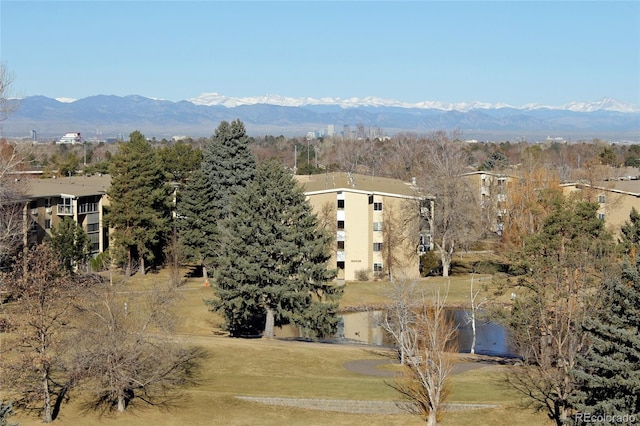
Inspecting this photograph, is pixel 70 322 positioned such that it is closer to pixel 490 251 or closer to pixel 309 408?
pixel 309 408

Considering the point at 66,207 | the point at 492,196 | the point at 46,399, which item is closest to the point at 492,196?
the point at 492,196

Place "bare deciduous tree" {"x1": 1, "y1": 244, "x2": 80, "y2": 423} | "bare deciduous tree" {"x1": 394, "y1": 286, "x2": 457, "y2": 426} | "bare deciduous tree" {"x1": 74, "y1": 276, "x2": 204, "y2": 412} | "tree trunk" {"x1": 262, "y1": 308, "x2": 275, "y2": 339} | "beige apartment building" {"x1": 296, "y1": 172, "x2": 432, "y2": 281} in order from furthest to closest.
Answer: "beige apartment building" {"x1": 296, "y1": 172, "x2": 432, "y2": 281}
"tree trunk" {"x1": 262, "y1": 308, "x2": 275, "y2": 339}
"bare deciduous tree" {"x1": 394, "y1": 286, "x2": 457, "y2": 426}
"bare deciduous tree" {"x1": 74, "y1": 276, "x2": 204, "y2": 412}
"bare deciduous tree" {"x1": 1, "y1": 244, "x2": 80, "y2": 423}

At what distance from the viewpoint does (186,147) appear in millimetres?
74000

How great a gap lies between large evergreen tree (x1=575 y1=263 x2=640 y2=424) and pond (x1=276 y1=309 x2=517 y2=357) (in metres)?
16.5

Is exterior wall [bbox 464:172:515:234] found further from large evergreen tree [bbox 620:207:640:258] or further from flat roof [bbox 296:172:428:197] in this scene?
large evergreen tree [bbox 620:207:640:258]

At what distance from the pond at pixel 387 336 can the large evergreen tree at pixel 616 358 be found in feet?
54.1

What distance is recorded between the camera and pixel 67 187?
63.2 metres

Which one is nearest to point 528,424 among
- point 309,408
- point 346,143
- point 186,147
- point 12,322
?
point 309,408

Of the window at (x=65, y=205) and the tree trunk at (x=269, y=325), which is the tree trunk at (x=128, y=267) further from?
the tree trunk at (x=269, y=325)

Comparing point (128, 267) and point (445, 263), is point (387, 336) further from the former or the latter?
point (128, 267)

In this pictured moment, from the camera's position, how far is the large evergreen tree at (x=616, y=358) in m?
22.4

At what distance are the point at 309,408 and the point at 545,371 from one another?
7.54m

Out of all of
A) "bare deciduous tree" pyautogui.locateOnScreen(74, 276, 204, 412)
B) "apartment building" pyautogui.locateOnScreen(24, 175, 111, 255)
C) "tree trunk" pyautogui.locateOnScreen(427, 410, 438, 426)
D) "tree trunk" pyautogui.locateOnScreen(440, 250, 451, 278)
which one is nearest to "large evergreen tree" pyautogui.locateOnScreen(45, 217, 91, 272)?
"apartment building" pyautogui.locateOnScreen(24, 175, 111, 255)

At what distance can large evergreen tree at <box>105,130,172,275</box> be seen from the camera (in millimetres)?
59906
